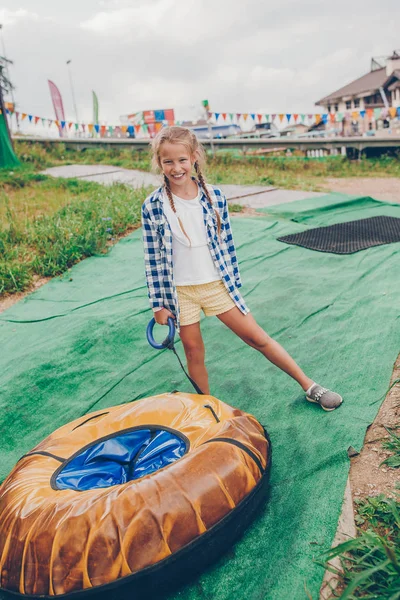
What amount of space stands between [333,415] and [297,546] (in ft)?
2.60

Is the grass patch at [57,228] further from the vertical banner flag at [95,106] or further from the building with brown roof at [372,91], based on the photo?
the building with brown roof at [372,91]

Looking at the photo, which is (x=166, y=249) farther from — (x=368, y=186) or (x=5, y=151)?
(x=5, y=151)

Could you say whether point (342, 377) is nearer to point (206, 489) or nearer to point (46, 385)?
point (206, 489)

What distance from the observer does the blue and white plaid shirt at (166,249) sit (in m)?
2.20

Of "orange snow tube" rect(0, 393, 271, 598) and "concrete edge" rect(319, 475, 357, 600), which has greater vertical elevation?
"orange snow tube" rect(0, 393, 271, 598)

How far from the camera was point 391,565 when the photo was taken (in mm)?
1417

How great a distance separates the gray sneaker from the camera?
2361 millimetres

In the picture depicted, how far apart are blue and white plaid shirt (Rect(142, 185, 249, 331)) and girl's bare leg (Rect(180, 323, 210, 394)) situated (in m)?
0.09

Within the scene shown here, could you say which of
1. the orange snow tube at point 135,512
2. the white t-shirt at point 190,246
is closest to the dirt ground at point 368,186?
the white t-shirt at point 190,246

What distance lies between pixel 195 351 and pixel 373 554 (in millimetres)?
1171

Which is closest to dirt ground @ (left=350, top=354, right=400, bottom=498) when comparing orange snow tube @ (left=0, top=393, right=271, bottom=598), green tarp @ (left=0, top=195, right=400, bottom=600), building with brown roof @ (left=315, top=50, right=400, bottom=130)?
green tarp @ (left=0, top=195, right=400, bottom=600)

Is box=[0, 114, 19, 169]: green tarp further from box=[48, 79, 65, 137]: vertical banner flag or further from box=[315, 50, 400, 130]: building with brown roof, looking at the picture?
box=[315, 50, 400, 130]: building with brown roof

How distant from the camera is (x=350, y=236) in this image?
522 cm

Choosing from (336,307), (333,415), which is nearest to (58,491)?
(333,415)
